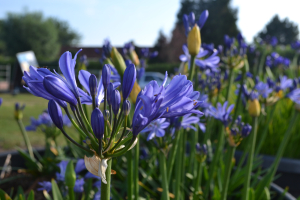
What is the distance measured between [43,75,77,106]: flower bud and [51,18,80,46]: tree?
55.3 m

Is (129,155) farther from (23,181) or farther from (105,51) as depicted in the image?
(23,181)

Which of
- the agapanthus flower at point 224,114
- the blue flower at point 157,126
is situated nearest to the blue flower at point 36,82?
the blue flower at point 157,126

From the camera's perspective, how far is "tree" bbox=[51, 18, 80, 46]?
5278cm

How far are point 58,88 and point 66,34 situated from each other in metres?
56.9

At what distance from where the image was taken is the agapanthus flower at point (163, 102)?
1.76ft

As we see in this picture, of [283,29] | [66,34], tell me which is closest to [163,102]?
[283,29]

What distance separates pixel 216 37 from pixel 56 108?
26617 mm

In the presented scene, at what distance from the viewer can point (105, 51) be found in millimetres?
1344

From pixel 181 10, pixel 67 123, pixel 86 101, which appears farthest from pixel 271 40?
pixel 181 10

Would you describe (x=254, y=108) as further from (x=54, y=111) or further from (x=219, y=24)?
(x=219, y=24)

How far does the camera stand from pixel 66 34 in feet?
174

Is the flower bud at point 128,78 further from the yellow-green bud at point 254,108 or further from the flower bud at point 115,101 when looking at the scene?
the yellow-green bud at point 254,108

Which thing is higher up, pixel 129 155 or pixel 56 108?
pixel 56 108

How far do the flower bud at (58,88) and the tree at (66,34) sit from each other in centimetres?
5534
